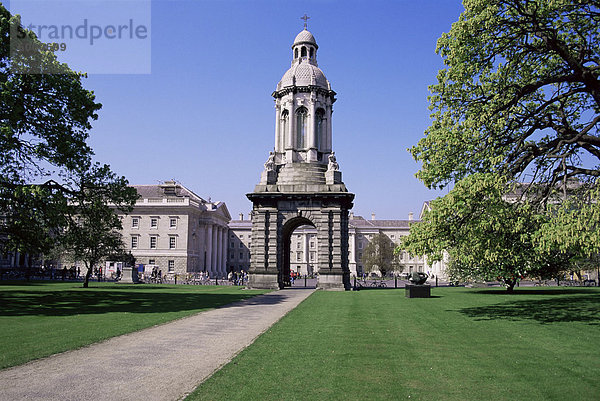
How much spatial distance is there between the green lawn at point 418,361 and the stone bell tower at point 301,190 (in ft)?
66.3

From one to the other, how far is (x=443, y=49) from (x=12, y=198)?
18.0 metres

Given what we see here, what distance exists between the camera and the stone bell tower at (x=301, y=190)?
36.1m

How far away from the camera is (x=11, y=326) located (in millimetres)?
13516

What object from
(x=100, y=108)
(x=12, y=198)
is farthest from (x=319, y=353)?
(x=100, y=108)

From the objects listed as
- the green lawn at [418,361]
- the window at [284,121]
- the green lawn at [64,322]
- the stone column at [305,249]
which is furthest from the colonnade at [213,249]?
the green lawn at [418,361]

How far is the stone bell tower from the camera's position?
36094mm

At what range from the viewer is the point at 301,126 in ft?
134

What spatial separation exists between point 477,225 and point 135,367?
1081 cm

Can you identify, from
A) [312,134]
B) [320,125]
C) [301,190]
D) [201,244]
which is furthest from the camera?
[201,244]

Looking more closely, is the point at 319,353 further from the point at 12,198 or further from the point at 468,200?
the point at 12,198

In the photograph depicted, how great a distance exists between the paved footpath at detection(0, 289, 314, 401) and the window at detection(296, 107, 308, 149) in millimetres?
27899

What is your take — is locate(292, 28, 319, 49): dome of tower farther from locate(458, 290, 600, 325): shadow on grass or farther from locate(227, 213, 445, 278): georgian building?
locate(227, 213, 445, 278): georgian building

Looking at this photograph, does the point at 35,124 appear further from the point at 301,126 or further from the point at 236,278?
the point at 236,278

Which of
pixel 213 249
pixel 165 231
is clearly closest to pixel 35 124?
pixel 165 231
